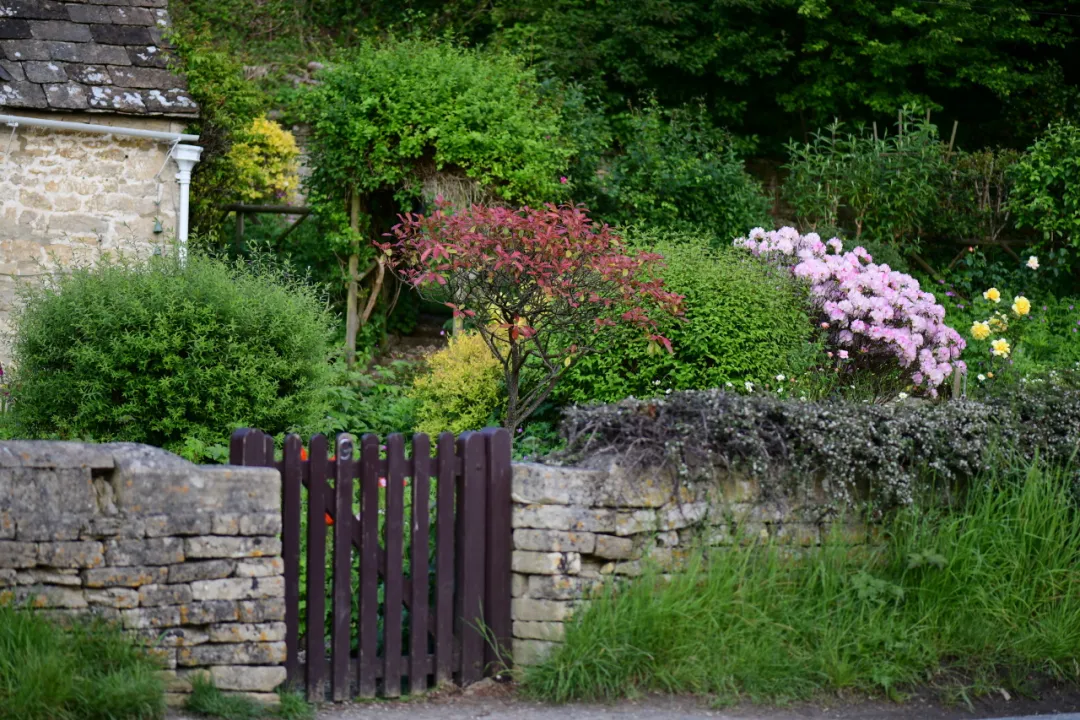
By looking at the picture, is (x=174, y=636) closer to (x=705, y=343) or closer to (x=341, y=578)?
(x=341, y=578)

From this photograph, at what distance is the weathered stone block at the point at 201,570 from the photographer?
4.64m

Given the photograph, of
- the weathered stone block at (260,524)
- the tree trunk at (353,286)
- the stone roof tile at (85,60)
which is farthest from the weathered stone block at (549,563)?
the stone roof tile at (85,60)

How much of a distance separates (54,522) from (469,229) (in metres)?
3.77

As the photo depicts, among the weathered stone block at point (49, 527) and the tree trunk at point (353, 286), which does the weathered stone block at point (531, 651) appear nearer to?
the weathered stone block at point (49, 527)

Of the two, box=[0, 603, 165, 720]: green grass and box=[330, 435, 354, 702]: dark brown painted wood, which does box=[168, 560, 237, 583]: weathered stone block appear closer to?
box=[0, 603, 165, 720]: green grass

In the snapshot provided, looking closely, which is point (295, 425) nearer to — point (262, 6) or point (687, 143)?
point (687, 143)

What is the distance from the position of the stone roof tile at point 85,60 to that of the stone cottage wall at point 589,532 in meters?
6.64

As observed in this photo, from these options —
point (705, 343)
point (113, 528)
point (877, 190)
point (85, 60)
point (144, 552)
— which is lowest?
point (144, 552)

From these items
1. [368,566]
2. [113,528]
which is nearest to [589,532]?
[368,566]

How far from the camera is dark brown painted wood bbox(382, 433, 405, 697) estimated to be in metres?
5.04

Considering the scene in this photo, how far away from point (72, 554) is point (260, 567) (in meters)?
0.73

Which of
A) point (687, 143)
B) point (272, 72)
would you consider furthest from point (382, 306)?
point (272, 72)

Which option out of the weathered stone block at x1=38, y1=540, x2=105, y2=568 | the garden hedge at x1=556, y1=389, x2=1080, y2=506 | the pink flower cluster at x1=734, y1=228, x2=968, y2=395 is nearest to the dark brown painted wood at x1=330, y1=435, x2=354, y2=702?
the weathered stone block at x1=38, y1=540, x2=105, y2=568

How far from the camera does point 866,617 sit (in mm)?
5355
